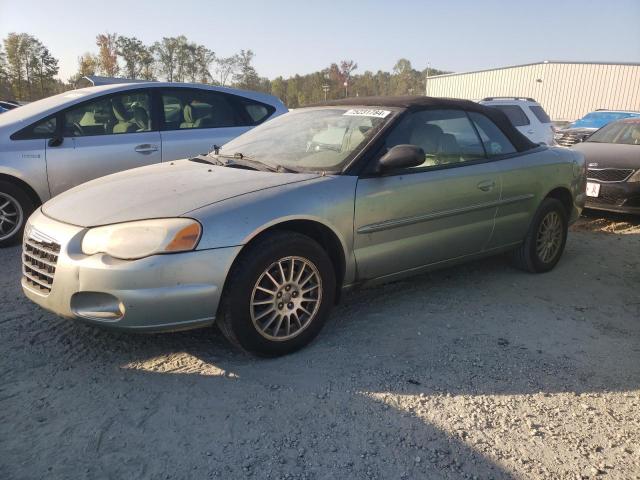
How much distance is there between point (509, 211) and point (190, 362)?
280cm

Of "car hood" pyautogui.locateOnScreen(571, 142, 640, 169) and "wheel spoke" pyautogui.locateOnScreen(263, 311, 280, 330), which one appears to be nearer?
"wheel spoke" pyautogui.locateOnScreen(263, 311, 280, 330)

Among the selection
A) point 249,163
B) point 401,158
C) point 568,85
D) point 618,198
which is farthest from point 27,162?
point 568,85

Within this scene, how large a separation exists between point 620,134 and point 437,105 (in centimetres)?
564

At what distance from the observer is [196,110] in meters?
6.13

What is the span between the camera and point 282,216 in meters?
2.98

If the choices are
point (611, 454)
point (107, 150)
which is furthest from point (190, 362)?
point (107, 150)

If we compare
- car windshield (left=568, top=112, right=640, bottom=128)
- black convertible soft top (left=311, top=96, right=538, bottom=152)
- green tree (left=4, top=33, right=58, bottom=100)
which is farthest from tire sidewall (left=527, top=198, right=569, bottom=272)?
green tree (left=4, top=33, right=58, bottom=100)

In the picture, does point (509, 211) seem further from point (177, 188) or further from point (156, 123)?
point (156, 123)

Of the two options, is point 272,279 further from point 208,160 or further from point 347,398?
point 208,160

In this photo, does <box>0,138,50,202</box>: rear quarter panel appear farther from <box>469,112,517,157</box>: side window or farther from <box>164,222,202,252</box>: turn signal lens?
<box>469,112,517,157</box>: side window

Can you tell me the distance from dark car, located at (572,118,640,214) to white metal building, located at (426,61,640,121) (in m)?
29.0

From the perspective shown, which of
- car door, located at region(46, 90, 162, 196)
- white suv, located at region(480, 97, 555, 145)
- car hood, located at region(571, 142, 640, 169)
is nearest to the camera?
car door, located at region(46, 90, 162, 196)

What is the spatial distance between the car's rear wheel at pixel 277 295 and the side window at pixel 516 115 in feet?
27.4

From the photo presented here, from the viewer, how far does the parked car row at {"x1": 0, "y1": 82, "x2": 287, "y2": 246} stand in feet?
16.8
